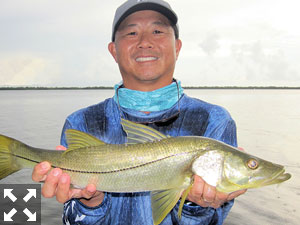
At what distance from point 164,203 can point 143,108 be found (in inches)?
55.8

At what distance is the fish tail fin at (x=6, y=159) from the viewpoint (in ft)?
10.9

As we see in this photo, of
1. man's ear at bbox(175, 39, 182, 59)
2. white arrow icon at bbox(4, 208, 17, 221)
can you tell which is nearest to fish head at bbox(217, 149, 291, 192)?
man's ear at bbox(175, 39, 182, 59)

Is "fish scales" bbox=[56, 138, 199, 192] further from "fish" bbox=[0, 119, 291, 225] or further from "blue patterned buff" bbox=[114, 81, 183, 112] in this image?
"blue patterned buff" bbox=[114, 81, 183, 112]

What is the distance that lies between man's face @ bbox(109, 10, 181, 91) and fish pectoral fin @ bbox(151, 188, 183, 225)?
5.16 ft

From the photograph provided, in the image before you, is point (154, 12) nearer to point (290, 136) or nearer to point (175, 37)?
point (175, 37)

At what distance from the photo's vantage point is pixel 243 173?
296 cm

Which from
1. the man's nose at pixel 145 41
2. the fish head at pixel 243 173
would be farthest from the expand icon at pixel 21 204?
the fish head at pixel 243 173

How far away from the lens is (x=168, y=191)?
3.03m

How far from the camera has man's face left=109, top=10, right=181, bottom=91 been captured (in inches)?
155

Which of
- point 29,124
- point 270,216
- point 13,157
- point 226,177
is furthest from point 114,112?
point 29,124

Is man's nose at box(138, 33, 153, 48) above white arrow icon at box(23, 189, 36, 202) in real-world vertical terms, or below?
above

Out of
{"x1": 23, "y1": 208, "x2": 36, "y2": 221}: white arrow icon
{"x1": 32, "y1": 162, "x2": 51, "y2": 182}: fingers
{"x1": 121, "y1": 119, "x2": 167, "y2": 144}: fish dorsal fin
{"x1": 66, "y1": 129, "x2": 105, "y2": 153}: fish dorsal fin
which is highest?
{"x1": 121, "y1": 119, "x2": 167, "y2": 144}: fish dorsal fin

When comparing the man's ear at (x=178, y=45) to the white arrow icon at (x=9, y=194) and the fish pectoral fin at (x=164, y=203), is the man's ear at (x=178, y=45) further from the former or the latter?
the white arrow icon at (x=9, y=194)

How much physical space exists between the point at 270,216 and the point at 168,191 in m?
6.22
